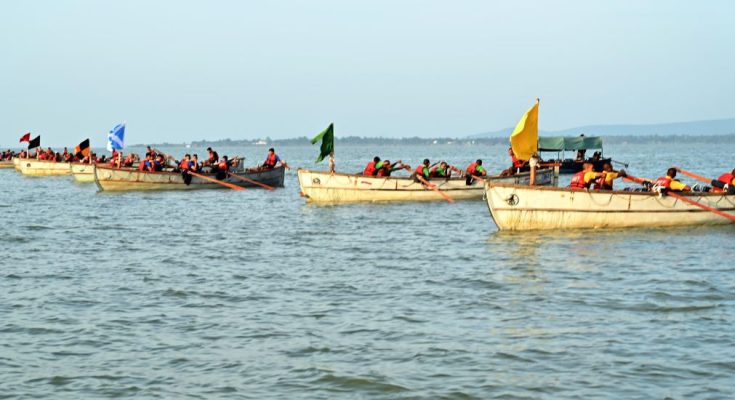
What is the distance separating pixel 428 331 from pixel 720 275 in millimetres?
8157

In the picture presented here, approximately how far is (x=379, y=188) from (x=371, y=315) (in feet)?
75.7

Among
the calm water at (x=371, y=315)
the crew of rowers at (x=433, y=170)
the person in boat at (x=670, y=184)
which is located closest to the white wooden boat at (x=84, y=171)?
the crew of rowers at (x=433, y=170)

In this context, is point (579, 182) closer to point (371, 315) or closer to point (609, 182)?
point (609, 182)

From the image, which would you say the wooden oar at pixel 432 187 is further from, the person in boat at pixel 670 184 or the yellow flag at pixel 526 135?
the person in boat at pixel 670 184

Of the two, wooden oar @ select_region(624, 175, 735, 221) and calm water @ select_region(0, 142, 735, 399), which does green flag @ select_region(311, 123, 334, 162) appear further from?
wooden oar @ select_region(624, 175, 735, 221)

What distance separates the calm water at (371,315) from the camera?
39.4 ft

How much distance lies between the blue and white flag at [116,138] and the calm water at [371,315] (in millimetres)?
22149

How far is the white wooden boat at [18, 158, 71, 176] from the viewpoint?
72.6 meters

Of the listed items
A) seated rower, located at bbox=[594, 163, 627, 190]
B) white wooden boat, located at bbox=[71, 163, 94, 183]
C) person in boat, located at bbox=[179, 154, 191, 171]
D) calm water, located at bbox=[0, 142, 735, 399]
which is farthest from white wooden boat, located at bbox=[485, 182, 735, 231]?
white wooden boat, located at bbox=[71, 163, 94, 183]

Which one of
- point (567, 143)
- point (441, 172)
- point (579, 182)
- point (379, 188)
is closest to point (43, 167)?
point (567, 143)

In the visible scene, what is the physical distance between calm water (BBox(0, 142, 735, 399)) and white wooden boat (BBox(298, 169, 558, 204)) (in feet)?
30.5

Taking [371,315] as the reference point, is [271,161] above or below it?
above

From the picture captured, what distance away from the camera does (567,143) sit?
72.4 meters

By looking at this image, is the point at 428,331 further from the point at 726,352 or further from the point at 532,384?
the point at 726,352
